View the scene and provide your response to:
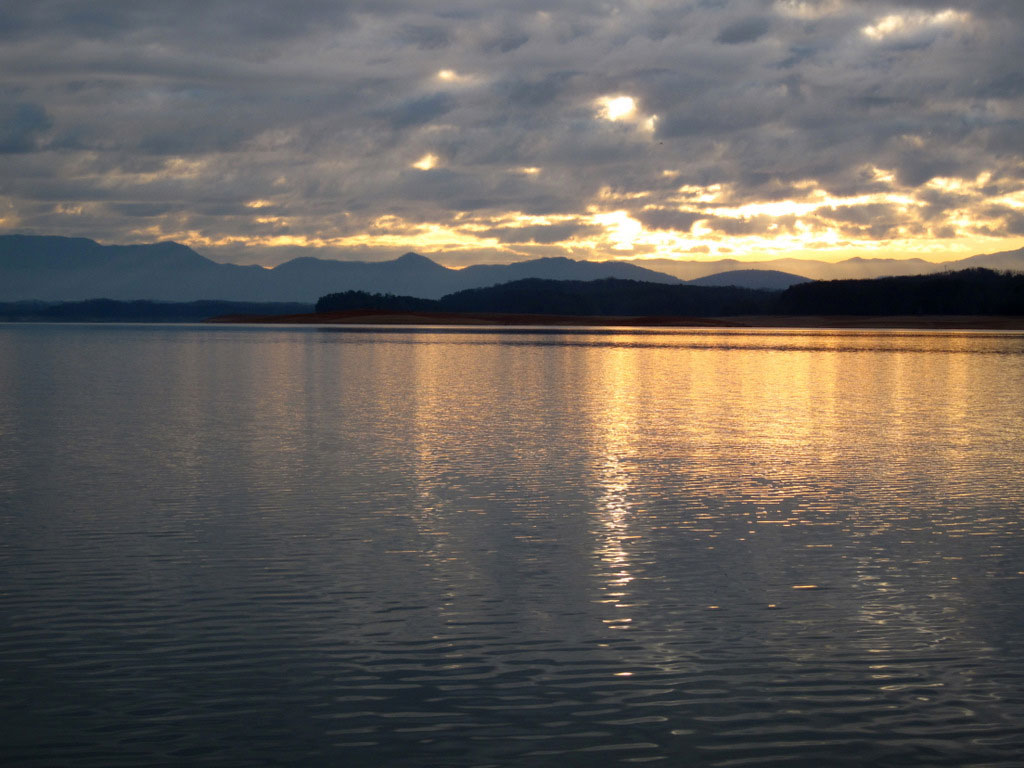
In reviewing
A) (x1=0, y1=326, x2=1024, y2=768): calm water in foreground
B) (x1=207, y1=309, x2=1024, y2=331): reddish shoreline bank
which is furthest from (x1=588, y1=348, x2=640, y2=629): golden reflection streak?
(x1=207, y1=309, x2=1024, y2=331): reddish shoreline bank

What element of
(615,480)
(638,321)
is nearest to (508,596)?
(615,480)

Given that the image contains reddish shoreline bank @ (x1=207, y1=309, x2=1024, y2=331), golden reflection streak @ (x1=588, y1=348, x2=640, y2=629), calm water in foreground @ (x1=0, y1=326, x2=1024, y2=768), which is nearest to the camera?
calm water in foreground @ (x1=0, y1=326, x2=1024, y2=768)

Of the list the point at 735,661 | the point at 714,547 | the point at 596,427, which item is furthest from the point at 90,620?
the point at 596,427

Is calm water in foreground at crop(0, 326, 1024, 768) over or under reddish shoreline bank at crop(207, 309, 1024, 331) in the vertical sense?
under

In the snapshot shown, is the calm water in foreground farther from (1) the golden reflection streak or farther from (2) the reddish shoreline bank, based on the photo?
(2) the reddish shoreline bank

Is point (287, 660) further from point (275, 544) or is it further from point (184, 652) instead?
point (275, 544)

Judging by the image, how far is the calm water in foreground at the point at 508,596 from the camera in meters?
8.41

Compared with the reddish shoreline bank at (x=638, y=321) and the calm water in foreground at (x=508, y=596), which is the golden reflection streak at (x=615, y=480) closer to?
the calm water in foreground at (x=508, y=596)

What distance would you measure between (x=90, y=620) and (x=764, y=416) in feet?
75.9

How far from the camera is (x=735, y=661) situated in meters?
9.95

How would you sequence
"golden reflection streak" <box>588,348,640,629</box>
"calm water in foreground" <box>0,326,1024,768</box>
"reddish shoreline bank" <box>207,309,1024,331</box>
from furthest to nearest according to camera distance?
1. "reddish shoreline bank" <box>207,309,1024,331</box>
2. "golden reflection streak" <box>588,348,640,629</box>
3. "calm water in foreground" <box>0,326,1024,768</box>

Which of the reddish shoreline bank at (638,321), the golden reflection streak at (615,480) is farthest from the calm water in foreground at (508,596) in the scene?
the reddish shoreline bank at (638,321)

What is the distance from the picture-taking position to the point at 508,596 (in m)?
12.0

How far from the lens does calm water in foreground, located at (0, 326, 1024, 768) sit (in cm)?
841
